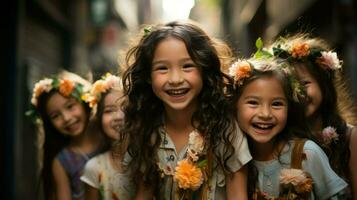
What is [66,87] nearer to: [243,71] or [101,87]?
[101,87]

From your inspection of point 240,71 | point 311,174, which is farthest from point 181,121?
point 311,174

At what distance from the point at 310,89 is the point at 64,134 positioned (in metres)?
2.01

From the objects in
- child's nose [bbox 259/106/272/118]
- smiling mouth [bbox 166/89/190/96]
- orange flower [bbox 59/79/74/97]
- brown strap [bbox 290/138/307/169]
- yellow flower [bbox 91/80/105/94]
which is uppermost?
orange flower [bbox 59/79/74/97]

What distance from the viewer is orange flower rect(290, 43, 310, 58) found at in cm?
346

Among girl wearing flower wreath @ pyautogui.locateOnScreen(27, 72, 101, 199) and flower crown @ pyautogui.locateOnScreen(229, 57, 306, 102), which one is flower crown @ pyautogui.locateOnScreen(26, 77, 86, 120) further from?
flower crown @ pyautogui.locateOnScreen(229, 57, 306, 102)

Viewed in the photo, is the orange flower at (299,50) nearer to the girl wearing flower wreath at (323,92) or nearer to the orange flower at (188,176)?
the girl wearing flower wreath at (323,92)

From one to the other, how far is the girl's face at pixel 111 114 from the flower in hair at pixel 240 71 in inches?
40.8

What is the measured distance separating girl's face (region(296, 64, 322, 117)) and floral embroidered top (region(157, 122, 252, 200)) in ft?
1.78

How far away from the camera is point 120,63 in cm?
365

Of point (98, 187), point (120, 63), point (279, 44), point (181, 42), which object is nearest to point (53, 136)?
point (98, 187)

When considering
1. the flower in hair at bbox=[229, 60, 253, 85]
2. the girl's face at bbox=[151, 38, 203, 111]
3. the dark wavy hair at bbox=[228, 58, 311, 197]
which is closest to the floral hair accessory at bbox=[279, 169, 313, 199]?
the dark wavy hair at bbox=[228, 58, 311, 197]

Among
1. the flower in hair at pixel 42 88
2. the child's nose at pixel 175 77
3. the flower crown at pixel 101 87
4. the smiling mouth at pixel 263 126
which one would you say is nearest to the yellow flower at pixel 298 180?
the smiling mouth at pixel 263 126

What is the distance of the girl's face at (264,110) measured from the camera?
3.16 metres

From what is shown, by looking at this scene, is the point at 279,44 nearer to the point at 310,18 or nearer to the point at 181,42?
the point at 181,42
